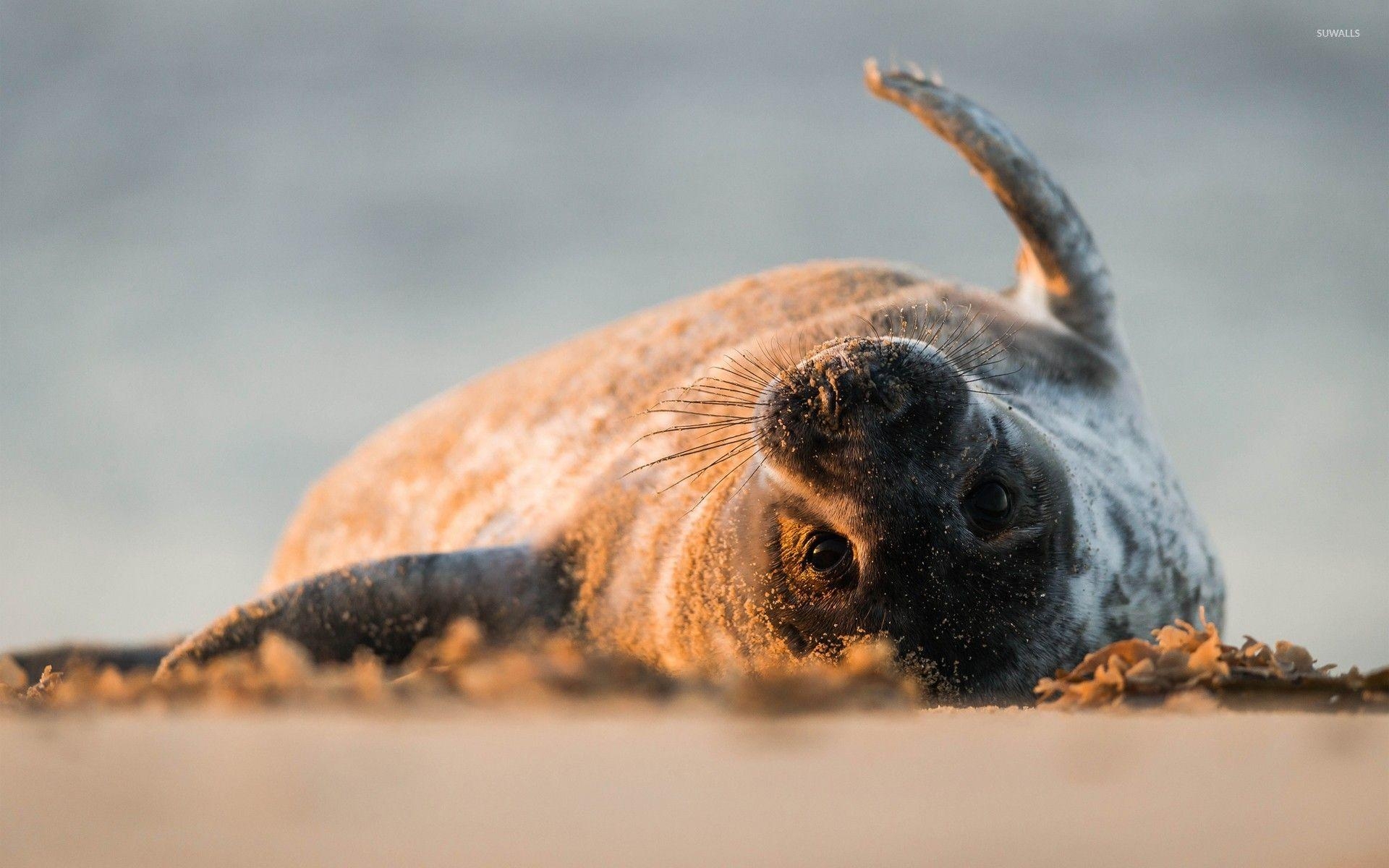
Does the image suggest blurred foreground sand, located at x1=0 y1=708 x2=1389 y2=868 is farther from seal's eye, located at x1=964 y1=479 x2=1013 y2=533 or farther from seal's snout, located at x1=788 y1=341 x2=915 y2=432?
seal's eye, located at x1=964 y1=479 x2=1013 y2=533

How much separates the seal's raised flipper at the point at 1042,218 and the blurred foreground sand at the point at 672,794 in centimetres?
396

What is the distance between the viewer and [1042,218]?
238 inches

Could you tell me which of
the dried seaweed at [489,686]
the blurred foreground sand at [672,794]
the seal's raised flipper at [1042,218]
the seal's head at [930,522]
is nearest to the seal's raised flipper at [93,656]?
the dried seaweed at [489,686]

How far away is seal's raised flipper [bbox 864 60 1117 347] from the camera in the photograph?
6.02m

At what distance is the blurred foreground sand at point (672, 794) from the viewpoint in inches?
62.6

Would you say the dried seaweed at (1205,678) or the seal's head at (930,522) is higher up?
the seal's head at (930,522)

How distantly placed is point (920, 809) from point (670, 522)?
116 inches

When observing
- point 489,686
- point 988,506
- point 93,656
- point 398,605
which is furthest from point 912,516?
point 93,656

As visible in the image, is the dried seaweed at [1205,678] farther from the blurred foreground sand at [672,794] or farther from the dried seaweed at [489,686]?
the blurred foreground sand at [672,794]

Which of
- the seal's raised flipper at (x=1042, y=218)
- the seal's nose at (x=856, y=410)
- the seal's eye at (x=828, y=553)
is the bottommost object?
the seal's eye at (x=828, y=553)

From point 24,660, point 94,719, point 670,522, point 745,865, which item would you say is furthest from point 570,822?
point 24,660

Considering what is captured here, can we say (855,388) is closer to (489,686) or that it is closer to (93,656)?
(489,686)

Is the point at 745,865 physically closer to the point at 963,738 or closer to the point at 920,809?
the point at 920,809

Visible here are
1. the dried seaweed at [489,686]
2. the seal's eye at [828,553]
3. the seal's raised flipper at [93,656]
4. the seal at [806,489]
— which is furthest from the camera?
the seal's raised flipper at [93,656]
